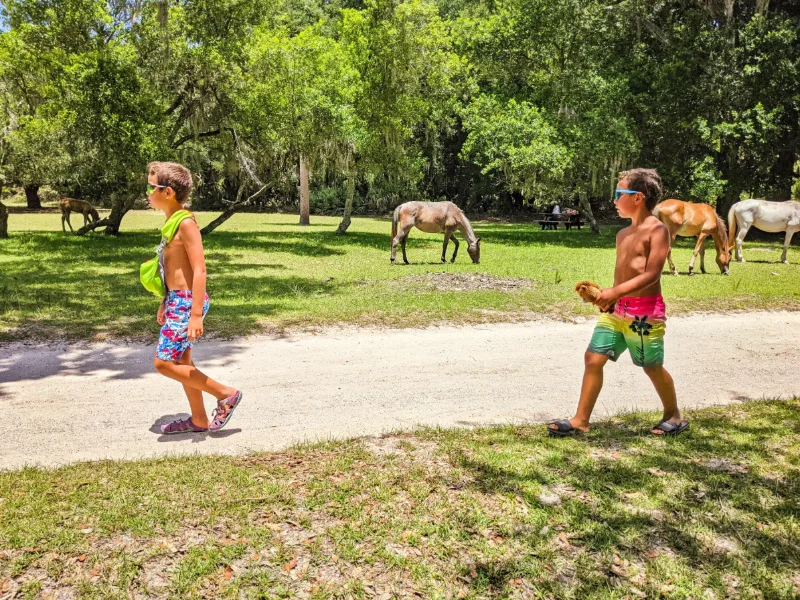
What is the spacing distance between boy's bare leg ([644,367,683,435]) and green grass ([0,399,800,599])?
0.28 metres

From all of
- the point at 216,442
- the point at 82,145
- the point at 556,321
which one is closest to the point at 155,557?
the point at 216,442

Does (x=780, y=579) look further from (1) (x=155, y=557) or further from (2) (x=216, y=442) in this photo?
(2) (x=216, y=442)

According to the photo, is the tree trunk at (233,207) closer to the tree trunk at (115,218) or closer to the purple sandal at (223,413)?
the tree trunk at (115,218)

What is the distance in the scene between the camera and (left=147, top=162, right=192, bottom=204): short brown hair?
448cm

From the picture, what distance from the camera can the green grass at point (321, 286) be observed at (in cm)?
901

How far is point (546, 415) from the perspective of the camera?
5316 millimetres

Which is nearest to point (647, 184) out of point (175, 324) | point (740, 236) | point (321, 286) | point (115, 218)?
point (175, 324)

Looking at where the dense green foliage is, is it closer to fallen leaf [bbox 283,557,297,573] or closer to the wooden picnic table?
the wooden picnic table

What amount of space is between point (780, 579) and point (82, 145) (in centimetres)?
1972

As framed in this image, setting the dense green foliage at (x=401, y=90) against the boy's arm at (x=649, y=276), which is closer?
the boy's arm at (x=649, y=276)

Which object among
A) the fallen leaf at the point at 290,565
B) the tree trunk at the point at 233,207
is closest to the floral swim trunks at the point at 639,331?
the fallen leaf at the point at 290,565

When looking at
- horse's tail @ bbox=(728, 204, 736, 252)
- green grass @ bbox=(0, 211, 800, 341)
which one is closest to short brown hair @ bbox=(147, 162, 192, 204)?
green grass @ bbox=(0, 211, 800, 341)

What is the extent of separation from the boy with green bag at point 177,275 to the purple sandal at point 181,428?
34cm

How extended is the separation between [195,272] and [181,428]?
4.10 feet
